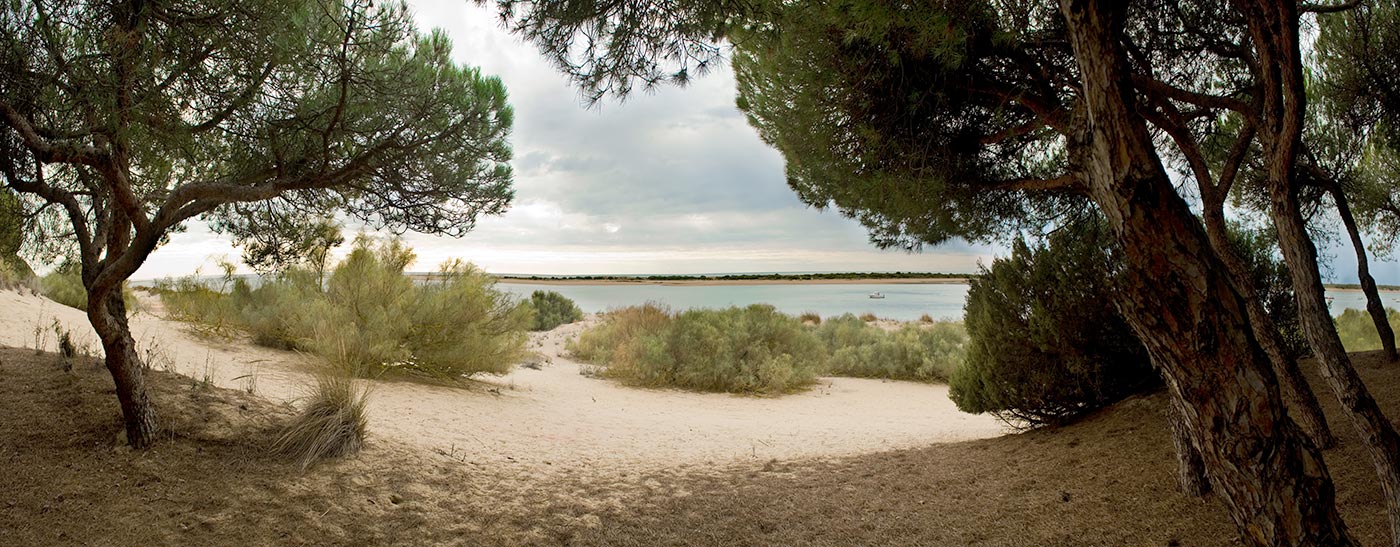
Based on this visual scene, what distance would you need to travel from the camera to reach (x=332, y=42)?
548 centimetres

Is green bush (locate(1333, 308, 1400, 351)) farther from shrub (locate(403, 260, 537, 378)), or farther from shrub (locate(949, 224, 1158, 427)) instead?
shrub (locate(403, 260, 537, 378))

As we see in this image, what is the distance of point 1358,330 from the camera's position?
12172mm

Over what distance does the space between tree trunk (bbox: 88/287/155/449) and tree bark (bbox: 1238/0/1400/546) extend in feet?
22.6

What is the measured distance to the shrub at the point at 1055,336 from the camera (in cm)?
578

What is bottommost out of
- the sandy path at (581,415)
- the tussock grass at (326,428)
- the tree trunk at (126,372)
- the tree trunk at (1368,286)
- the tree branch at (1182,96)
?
the sandy path at (581,415)

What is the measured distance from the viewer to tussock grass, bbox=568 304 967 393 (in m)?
13.0

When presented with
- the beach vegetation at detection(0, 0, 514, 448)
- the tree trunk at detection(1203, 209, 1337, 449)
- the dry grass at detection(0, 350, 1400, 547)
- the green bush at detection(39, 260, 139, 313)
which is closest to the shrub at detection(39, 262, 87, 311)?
the green bush at detection(39, 260, 139, 313)

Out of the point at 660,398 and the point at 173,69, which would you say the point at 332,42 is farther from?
the point at 660,398

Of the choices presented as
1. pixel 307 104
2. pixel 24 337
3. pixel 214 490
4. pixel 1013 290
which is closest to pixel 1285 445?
pixel 1013 290

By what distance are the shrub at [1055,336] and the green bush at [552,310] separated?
18.4 m

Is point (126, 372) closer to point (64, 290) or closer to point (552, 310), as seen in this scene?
point (64, 290)

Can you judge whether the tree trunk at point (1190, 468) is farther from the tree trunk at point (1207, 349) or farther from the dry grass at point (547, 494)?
the tree trunk at point (1207, 349)

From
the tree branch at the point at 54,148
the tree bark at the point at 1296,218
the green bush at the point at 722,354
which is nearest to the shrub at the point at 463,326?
the green bush at the point at 722,354

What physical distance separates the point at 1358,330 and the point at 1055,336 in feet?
34.5
